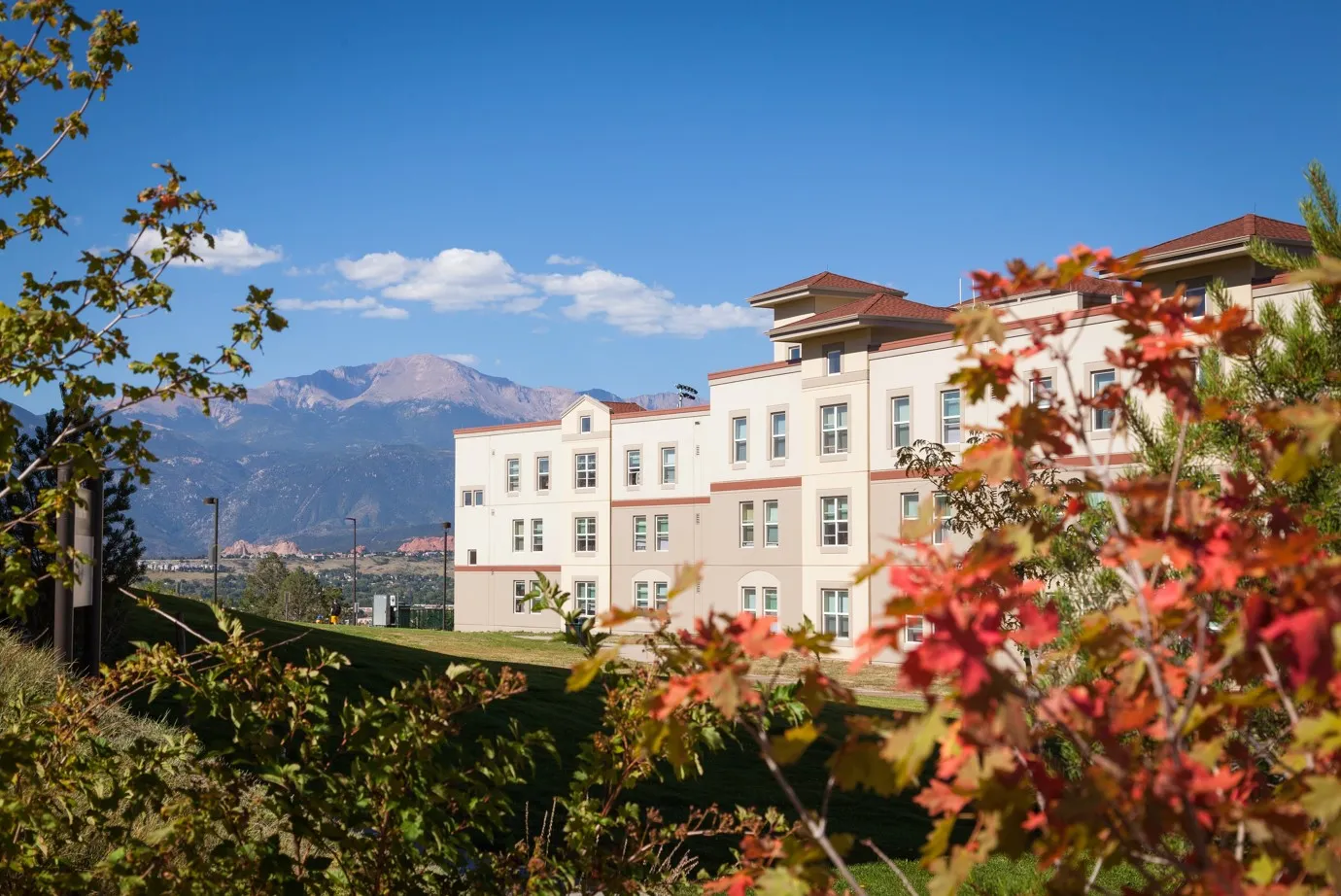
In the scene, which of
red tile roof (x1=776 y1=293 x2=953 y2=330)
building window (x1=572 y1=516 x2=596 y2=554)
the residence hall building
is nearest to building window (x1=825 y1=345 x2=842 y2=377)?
the residence hall building

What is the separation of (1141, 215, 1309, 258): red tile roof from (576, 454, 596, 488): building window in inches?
1010

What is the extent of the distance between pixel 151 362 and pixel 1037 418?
4076 mm

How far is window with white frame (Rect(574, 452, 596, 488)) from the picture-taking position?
48188 mm

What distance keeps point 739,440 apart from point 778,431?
1.91 m

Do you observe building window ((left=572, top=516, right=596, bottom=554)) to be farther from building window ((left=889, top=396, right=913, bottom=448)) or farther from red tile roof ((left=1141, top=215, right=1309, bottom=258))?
red tile roof ((left=1141, top=215, right=1309, bottom=258))

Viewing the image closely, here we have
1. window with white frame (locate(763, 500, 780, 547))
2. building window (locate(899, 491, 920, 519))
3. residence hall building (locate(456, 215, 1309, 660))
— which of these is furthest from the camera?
window with white frame (locate(763, 500, 780, 547))

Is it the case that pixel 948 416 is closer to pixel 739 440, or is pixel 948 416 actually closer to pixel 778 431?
pixel 778 431

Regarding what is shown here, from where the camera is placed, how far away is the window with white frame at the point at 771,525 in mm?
39031

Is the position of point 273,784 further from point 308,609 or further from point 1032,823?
point 308,609

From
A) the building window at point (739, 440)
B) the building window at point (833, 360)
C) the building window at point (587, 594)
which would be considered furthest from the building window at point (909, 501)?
the building window at point (587, 594)

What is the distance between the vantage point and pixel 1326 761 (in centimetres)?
235

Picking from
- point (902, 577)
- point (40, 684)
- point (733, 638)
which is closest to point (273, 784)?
point (733, 638)

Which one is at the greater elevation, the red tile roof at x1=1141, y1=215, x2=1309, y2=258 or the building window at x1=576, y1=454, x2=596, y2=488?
the red tile roof at x1=1141, y1=215, x2=1309, y2=258

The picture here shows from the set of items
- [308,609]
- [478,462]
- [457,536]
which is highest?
[478,462]
